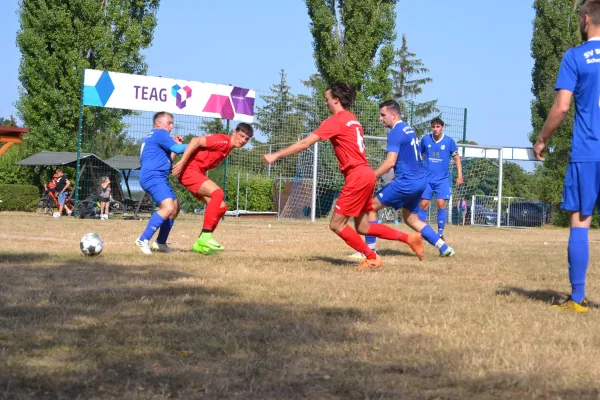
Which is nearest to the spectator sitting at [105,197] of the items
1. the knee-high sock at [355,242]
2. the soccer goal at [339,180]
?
the soccer goal at [339,180]

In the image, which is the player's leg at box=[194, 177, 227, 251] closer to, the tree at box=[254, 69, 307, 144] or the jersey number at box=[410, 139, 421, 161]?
the jersey number at box=[410, 139, 421, 161]

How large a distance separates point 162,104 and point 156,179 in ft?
48.1

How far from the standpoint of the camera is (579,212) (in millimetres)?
6617

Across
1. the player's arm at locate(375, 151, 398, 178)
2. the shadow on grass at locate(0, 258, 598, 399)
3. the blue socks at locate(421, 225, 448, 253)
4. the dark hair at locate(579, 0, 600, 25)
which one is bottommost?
the shadow on grass at locate(0, 258, 598, 399)

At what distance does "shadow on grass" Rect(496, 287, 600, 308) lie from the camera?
7.26 meters

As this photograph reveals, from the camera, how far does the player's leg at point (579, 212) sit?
652 centimetres

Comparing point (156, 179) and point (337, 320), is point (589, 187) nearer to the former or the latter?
point (337, 320)

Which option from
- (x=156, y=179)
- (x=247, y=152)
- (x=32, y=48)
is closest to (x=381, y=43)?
(x=247, y=152)

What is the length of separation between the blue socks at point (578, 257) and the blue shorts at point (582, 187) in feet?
0.78

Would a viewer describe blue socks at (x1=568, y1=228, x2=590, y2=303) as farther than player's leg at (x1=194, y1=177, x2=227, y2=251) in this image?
No

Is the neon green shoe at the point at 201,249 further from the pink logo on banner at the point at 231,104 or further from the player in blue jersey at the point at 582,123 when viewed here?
the pink logo on banner at the point at 231,104

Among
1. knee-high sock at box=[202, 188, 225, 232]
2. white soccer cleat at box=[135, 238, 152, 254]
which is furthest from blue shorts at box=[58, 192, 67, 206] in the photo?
white soccer cleat at box=[135, 238, 152, 254]

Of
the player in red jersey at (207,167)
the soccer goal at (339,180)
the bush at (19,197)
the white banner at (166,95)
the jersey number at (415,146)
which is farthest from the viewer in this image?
the bush at (19,197)

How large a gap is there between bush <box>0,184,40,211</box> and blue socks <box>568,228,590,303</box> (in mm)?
27341
